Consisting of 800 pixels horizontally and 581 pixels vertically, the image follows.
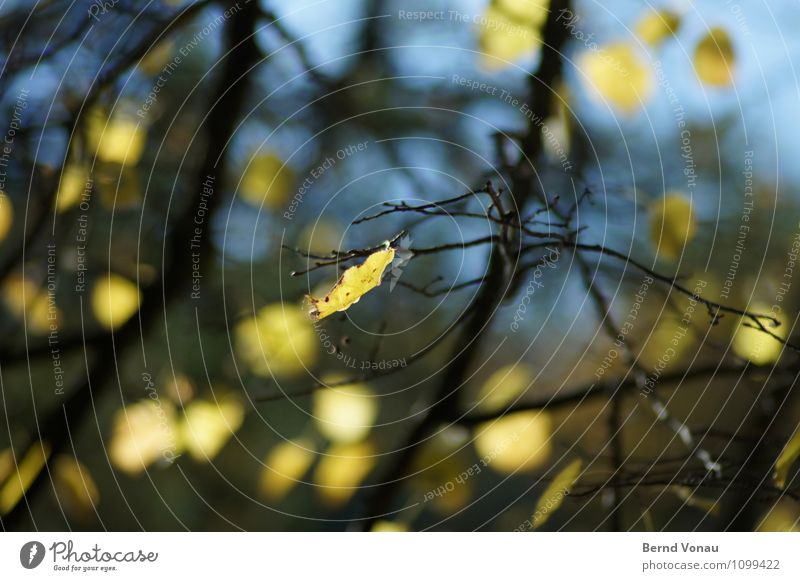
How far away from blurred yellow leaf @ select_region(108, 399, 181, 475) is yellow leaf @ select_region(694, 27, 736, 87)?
518mm

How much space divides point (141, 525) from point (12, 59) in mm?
385

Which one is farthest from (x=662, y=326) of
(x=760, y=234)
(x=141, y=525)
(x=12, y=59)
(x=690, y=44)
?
(x=12, y=59)

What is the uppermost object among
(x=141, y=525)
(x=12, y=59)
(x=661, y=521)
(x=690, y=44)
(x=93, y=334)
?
(x=12, y=59)

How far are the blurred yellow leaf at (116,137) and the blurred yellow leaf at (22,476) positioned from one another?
24 centimetres

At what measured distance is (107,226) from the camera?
57cm

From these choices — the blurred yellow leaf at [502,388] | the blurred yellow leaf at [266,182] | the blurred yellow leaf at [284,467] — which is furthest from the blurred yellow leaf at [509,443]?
the blurred yellow leaf at [266,182]

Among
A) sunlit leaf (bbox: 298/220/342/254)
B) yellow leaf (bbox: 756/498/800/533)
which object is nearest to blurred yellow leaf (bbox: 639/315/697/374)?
yellow leaf (bbox: 756/498/800/533)

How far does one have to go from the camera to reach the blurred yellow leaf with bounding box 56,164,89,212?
0.57 m

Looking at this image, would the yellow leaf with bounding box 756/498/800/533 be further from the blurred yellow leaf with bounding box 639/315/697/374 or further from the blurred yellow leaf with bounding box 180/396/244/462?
the blurred yellow leaf with bounding box 180/396/244/462

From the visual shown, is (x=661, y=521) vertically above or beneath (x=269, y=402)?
beneath

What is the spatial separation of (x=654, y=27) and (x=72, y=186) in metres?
0.49

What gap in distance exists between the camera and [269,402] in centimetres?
58

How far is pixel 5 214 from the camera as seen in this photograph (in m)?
0.57
